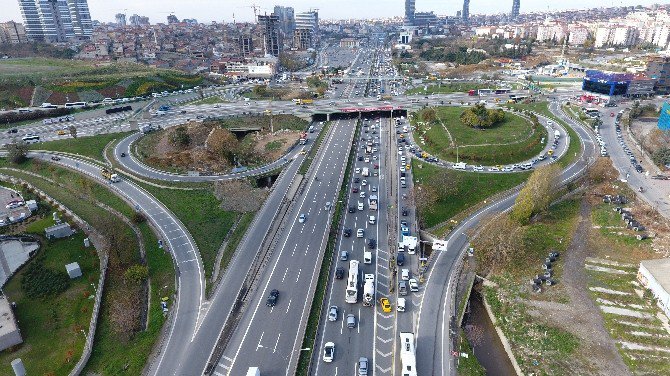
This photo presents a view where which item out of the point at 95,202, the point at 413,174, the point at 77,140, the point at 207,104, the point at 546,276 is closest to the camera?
the point at 546,276

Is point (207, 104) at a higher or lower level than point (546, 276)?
higher

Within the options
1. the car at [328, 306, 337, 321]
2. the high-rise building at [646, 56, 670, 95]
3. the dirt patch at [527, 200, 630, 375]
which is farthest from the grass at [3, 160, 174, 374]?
the high-rise building at [646, 56, 670, 95]

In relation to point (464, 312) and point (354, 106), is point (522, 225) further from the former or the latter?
point (354, 106)

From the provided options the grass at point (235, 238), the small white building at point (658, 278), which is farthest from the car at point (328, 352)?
the small white building at point (658, 278)

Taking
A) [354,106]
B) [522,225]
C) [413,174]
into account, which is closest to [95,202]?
[413,174]

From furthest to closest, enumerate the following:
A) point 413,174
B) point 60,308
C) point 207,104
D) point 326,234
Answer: point 207,104
point 413,174
point 326,234
point 60,308

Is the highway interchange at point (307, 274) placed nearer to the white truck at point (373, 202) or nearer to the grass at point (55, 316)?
the white truck at point (373, 202)

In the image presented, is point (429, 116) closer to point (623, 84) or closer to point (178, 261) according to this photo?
point (623, 84)

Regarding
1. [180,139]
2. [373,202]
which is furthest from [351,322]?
[180,139]
